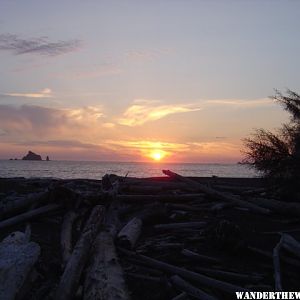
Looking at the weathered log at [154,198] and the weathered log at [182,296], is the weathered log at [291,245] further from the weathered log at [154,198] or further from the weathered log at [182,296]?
the weathered log at [154,198]

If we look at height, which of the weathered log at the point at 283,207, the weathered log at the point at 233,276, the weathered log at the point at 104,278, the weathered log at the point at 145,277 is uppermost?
the weathered log at the point at 283,207

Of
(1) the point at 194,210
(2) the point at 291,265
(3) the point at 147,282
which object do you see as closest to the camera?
(3) the point at 147,282

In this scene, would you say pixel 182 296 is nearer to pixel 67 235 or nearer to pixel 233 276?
pixel 233 276

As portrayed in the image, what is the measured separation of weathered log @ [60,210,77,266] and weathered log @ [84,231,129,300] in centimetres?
68

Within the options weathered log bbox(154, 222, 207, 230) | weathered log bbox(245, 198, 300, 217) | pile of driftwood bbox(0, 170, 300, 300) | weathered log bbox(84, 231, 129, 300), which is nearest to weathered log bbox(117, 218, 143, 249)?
pile of driftwood bbox(0, 170, 300, 300)

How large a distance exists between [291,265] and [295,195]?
342 inches

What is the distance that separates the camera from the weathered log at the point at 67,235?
8.60 metres

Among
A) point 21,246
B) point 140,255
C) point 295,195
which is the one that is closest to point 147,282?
point 140,255

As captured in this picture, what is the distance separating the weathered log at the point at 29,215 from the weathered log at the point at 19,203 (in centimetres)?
45

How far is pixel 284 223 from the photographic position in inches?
468

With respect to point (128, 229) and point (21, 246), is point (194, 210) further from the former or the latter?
point (21, 246)

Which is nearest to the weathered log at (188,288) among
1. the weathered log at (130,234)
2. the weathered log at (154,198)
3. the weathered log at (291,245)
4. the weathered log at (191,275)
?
the weathered log at (191,275)

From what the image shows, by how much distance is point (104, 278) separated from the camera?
6.66 m

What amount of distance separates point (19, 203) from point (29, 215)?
0.85 meters
